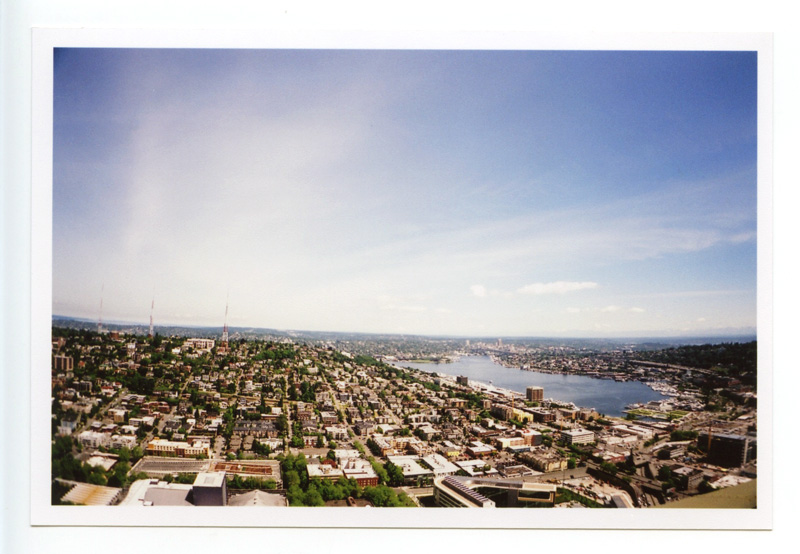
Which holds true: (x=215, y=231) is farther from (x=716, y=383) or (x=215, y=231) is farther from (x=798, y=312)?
(x=798, y=312)

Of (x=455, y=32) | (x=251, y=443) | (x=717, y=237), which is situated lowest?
(x=251, y=443)

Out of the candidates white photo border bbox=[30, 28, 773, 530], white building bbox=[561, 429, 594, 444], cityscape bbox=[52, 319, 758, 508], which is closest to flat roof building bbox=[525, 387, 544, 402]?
cityscape bbox=[52, 319, 758, 508]

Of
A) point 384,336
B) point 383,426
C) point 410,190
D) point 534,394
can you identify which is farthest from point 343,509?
point 410,190

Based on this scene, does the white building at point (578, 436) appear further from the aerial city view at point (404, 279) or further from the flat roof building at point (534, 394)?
the flat roof building at point (534, 394)

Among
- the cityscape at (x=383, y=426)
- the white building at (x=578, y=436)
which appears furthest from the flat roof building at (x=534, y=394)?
the white building at (x=578, y=436)

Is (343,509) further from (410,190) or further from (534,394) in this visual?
(410,190)

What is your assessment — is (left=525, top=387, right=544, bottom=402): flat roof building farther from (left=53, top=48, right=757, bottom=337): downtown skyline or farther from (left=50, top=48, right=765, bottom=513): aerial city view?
(left=53, top=48, right=757, bottom=337): downtown skyline

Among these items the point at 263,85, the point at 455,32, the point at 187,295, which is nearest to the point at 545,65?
the point at 455,32

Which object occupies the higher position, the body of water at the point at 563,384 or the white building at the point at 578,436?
the body of water at the point at 563,384
